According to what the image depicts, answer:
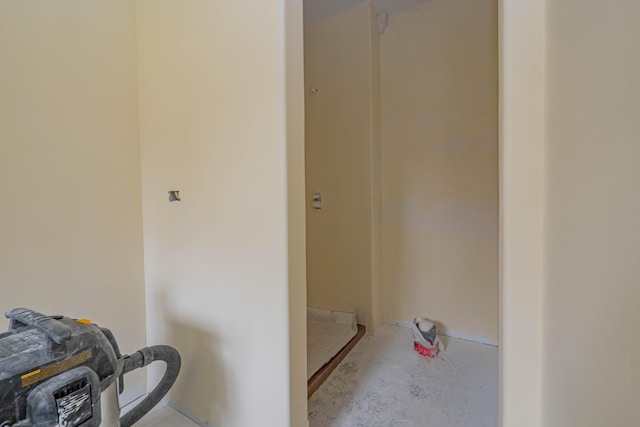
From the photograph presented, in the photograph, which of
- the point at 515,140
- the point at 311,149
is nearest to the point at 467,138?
the point at 311,149

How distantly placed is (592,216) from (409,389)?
4.70 ft

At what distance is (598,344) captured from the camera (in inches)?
23.0

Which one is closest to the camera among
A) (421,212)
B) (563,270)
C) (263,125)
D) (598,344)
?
(598,344)

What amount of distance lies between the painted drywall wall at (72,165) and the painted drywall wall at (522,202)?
67.2 inches

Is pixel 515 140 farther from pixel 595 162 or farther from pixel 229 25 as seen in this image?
pixel 229 25

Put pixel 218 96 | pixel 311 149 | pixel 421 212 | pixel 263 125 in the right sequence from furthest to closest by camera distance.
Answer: pixel 311 149 < pixel 421 212 < pixel 218 96 < pixel 263 125

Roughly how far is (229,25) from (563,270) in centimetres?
146

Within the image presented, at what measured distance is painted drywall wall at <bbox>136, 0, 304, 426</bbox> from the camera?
1.07 m

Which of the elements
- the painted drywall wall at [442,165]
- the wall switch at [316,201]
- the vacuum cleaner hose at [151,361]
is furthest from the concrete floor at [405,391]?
the wall switch at [316,201]

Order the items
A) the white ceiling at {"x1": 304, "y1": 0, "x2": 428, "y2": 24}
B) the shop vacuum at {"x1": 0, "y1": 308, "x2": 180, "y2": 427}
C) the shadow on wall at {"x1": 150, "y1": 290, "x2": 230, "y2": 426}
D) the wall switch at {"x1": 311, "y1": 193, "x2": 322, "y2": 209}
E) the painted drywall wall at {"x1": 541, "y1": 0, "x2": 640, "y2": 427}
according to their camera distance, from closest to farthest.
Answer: the painted drywall wall at {"x1": 541, "y1": 0, "x2": 640, "y2": 427} < the shop vacuum at {"x1": 0, "y1": 308, "x2": 180, "y2": 427} < the shadow on wall at {"x1": 150, "y1": 290, "x2": 230, "y2": 426} < the white ceiling at {"x1": 304, "y1": 0, "x2": 428, "y2": 24} < the wall switch at {"x1": 311, "y1": 193, "x2": 322, "y2": 209}

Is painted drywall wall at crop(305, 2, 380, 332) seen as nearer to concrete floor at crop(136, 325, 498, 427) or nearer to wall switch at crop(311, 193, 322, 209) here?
wall switch at crop(311, 193, 322, 209)

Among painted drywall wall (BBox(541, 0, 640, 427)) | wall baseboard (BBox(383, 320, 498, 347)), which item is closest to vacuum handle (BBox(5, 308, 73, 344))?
painted drywall wall (BBox(541, 0, 640, 427))

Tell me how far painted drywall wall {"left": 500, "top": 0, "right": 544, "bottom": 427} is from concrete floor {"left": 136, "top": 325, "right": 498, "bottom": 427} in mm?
749

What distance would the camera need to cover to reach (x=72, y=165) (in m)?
1.25
